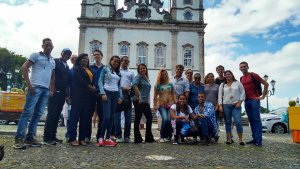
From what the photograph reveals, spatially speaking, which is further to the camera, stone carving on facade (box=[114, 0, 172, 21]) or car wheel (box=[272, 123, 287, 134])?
stone carving on facade (box=[114, 0, 172, 21])

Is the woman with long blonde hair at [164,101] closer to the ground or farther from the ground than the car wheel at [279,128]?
farther from the ground

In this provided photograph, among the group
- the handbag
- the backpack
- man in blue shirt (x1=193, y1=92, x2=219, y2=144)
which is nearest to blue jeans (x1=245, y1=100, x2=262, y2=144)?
the backpack

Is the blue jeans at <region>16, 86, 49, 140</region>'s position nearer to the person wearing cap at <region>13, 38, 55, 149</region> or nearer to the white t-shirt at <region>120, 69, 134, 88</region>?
the person wearing cap at <region>13, 38, 55, 149</region>

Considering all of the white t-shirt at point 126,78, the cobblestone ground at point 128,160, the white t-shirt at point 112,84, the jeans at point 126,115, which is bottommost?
the cobblestone ground at point 128,160

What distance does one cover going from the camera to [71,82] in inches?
255

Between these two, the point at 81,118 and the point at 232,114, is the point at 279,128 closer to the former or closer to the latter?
the point at 232,114

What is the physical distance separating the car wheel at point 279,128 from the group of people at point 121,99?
7630mm

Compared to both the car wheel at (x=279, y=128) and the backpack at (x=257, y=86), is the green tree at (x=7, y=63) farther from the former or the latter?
the backpack at (x=257, y=86)

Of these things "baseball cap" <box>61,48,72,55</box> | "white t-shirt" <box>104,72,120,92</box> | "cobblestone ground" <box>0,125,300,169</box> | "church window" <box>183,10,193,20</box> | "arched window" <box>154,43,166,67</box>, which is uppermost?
"church window" <box>183,10,193,20</box>

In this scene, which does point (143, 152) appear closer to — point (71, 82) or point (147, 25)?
point (71, 82)

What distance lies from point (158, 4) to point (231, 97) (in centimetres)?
3101

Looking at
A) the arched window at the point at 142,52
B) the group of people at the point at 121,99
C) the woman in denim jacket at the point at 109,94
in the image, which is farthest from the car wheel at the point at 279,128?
the arched window at the point at 142,52

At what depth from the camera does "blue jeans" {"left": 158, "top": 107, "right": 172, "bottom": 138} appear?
6.93 meters

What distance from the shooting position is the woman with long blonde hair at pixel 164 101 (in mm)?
6953
